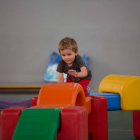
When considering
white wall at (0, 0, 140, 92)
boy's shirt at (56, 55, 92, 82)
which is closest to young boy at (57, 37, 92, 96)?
boy's shirt at (56, 55, 92, 82)

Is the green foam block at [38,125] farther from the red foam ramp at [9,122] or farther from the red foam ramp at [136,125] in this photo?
the red foam ramp at [136,125]

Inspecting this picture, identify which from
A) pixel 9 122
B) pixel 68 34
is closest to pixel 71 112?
pixel 9 122

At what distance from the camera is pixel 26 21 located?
360cm

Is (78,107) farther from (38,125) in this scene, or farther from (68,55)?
(68,55)

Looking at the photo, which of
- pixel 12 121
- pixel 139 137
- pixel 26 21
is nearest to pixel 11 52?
pixel 26 21

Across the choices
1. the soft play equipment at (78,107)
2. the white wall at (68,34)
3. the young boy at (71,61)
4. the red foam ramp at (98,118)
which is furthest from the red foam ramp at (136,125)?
the white wall at (68,34)

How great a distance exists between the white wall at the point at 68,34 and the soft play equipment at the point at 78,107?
62.0 inches

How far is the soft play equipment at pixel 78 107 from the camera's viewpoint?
862 millimetres

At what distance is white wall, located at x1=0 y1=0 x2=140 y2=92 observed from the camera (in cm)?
338

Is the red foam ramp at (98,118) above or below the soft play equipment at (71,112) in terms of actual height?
below

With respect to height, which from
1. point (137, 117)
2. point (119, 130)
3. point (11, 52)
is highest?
point (11, 52)

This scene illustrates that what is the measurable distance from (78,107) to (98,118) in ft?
1.96

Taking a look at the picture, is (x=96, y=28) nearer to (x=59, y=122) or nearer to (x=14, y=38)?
(x=14, y=38)

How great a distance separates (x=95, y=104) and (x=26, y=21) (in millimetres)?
2559
